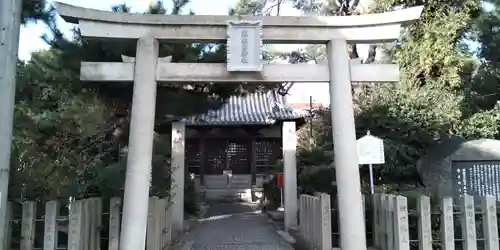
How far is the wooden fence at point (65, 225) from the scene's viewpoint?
18.7 feet

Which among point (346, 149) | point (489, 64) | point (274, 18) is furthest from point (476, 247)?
point (489, 64)

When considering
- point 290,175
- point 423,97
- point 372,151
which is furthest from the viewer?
point 423,97

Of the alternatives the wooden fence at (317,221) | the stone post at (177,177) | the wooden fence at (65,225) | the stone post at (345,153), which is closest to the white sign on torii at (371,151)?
the wooden fence at (317,221)

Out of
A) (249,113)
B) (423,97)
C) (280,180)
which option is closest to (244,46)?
(423,97)

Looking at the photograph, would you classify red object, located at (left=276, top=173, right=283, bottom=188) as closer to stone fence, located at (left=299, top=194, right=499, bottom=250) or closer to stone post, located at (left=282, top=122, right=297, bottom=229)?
stone post, located at (left=282, top=122, right=297, bottom=229)

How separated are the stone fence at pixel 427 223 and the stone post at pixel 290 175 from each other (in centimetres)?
442

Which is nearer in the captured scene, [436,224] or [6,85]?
[6,85]

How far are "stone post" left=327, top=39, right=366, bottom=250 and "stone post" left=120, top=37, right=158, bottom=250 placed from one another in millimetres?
2441

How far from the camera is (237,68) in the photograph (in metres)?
6.21

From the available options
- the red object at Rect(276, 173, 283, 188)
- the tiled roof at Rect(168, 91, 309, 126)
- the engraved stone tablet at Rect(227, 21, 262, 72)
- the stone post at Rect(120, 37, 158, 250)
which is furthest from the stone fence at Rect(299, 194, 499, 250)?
the tiled roof at Rect(168, 91, 309, 126)

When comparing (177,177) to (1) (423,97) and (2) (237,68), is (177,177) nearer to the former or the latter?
(2) (237,68)

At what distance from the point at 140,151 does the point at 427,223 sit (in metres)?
4.00

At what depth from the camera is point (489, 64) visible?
19281 millimetres

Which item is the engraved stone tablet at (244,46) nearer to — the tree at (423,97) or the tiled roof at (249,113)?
the tree at (423,97)
